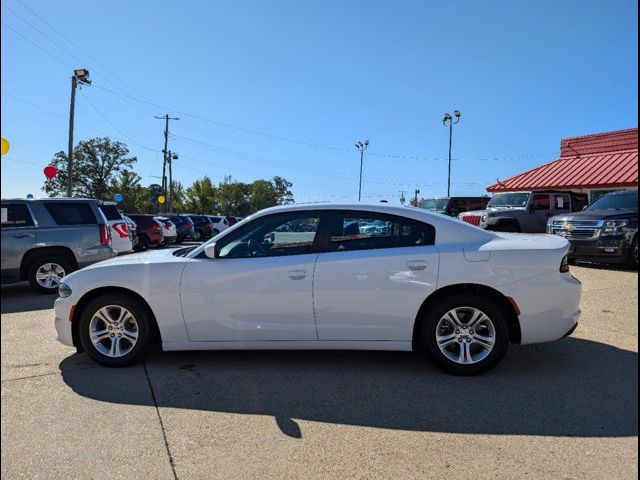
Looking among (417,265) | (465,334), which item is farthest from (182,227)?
(465,334)

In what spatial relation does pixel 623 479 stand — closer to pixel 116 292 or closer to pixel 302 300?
pixel 302 300

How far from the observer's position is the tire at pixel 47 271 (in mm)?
7527

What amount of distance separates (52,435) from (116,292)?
157 centimetres

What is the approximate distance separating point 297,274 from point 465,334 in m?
1.46

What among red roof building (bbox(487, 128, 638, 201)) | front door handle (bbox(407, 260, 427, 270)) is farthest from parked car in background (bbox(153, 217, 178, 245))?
front door handle (bbox(407, 260, 427, 270))

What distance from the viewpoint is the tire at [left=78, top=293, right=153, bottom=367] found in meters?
3.98

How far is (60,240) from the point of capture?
7664 mm

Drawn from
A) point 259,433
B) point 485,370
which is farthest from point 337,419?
point 485,370

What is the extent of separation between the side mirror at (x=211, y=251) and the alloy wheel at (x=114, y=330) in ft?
2.88

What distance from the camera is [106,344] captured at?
4.10 metres

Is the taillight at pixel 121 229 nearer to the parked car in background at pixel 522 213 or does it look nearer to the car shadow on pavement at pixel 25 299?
the car shadow on pavement at pixel 25 299

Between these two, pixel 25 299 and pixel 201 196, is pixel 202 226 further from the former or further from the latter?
pixel 201 196

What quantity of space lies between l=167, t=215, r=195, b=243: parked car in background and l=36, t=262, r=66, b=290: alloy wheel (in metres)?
14.1

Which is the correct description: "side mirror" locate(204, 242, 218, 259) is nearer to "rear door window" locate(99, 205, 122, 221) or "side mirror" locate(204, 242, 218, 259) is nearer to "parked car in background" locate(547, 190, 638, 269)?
"parked car in background" locate(547, 190, 638, 269)
